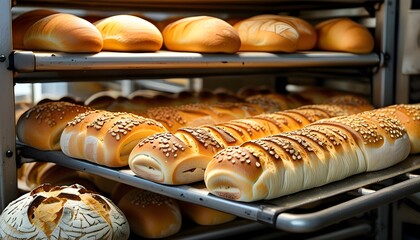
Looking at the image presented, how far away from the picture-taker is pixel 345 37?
2.52 m

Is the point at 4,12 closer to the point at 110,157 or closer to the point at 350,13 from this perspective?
the point at 110,157

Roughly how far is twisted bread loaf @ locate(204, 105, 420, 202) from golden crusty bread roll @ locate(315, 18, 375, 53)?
42cm

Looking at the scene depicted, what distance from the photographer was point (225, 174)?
154 centimetres

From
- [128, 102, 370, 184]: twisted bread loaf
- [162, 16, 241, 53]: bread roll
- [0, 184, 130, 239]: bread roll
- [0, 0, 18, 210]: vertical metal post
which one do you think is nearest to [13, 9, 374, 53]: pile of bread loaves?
[162, 16, 241, 53]: bread roll

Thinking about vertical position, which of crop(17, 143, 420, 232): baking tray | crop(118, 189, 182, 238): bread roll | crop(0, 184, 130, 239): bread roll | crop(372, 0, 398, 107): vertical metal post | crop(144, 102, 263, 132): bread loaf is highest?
crop(372, 0, 398, 107): vertical metal post

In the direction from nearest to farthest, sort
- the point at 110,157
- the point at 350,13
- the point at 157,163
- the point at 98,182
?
the point at 157,163, the point at 110,157, the point at 98,182, the point at 350,13

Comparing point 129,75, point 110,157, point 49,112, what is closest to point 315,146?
point 110,157

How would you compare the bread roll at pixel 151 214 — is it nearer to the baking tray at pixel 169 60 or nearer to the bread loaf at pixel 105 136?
the bread loaf at pixel 105 136

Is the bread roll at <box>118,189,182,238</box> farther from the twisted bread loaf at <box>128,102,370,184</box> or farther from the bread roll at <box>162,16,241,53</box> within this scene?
the bread roll at <box>162,16,241,53</box>

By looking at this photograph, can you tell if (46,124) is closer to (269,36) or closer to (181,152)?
(181,152)

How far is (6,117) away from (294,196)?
91 centimetres

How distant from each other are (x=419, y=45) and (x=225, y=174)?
1.36 metres

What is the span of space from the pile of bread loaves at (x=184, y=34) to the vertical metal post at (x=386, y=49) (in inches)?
2.2

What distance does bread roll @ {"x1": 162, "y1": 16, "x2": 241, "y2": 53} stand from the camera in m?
2.13
